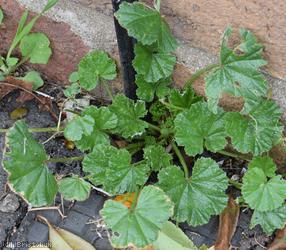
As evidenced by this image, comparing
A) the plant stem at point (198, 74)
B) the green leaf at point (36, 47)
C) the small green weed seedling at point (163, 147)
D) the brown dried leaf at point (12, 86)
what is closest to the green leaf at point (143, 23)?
the small green weed seedling at point (163, 147)

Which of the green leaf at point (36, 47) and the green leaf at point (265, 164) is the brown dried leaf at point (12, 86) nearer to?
the green leaf at point (36, 47)

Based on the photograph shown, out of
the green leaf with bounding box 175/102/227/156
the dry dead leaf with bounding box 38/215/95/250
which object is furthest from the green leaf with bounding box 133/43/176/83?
the dry dead leaf with bounding box 38/215/95/250

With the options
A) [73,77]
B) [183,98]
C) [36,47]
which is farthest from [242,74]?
[36,47]

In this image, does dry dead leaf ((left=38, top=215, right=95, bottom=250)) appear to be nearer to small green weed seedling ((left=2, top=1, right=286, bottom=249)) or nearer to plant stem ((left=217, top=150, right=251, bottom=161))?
small green weed seedling ((left=2, top=1, right=286, bottom=249))

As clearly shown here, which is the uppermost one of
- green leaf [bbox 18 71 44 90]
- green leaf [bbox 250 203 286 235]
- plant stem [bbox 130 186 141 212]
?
green leaf [bbox 18 71 44 90]

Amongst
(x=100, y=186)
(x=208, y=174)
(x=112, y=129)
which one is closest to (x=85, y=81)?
(x=112, y=129)

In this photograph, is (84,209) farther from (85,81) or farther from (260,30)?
(260,30)

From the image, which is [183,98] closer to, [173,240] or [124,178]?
[124,178]
